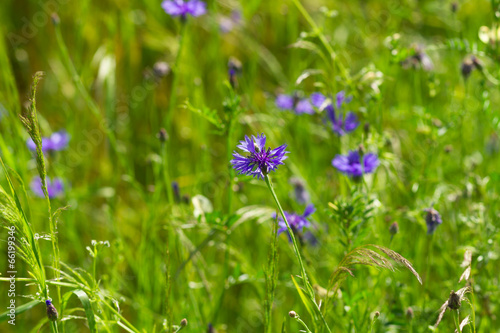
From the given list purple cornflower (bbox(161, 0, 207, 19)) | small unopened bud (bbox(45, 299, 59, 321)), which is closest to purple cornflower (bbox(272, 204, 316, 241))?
small unopened bud (bbox(45, 299, 59, 321))

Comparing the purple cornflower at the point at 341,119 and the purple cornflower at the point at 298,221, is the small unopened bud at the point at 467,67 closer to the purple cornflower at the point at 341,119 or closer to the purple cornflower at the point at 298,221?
the purple cornflower at the point at 341,119

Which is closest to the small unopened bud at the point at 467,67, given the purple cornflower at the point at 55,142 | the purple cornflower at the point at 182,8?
the purple cornflower at the point at 182,8

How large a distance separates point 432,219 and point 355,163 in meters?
0.23

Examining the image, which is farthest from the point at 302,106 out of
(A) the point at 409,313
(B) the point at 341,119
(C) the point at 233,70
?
(A) the point at 409,313

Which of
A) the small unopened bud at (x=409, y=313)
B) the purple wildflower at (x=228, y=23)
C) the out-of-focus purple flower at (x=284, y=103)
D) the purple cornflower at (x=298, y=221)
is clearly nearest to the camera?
the small unopened bud at (x=409, y=313)

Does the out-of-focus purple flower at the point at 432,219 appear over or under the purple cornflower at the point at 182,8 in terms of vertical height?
under

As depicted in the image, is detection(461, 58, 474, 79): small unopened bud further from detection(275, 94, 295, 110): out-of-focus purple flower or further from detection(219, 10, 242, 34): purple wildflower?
detection(219, 10, 242, 34): purple wildflower

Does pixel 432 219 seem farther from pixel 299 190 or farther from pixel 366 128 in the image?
pixel 299 190

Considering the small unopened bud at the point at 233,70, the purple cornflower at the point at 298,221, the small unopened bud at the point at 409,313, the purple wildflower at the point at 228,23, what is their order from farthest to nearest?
the purple wildflower at the point at 228,23, the small unopened bud at the point at 233,70, the purple cornflower at the point at 298,221, the small unopened bud at the point at 409,313

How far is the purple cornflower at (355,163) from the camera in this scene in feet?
4.04

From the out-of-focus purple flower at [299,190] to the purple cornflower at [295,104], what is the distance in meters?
0.20

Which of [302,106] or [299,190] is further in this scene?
[302,106]

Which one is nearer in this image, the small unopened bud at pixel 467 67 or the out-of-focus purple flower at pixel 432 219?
the out-of-focus purple flower at pixel 432 219

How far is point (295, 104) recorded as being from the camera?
1.57 m
